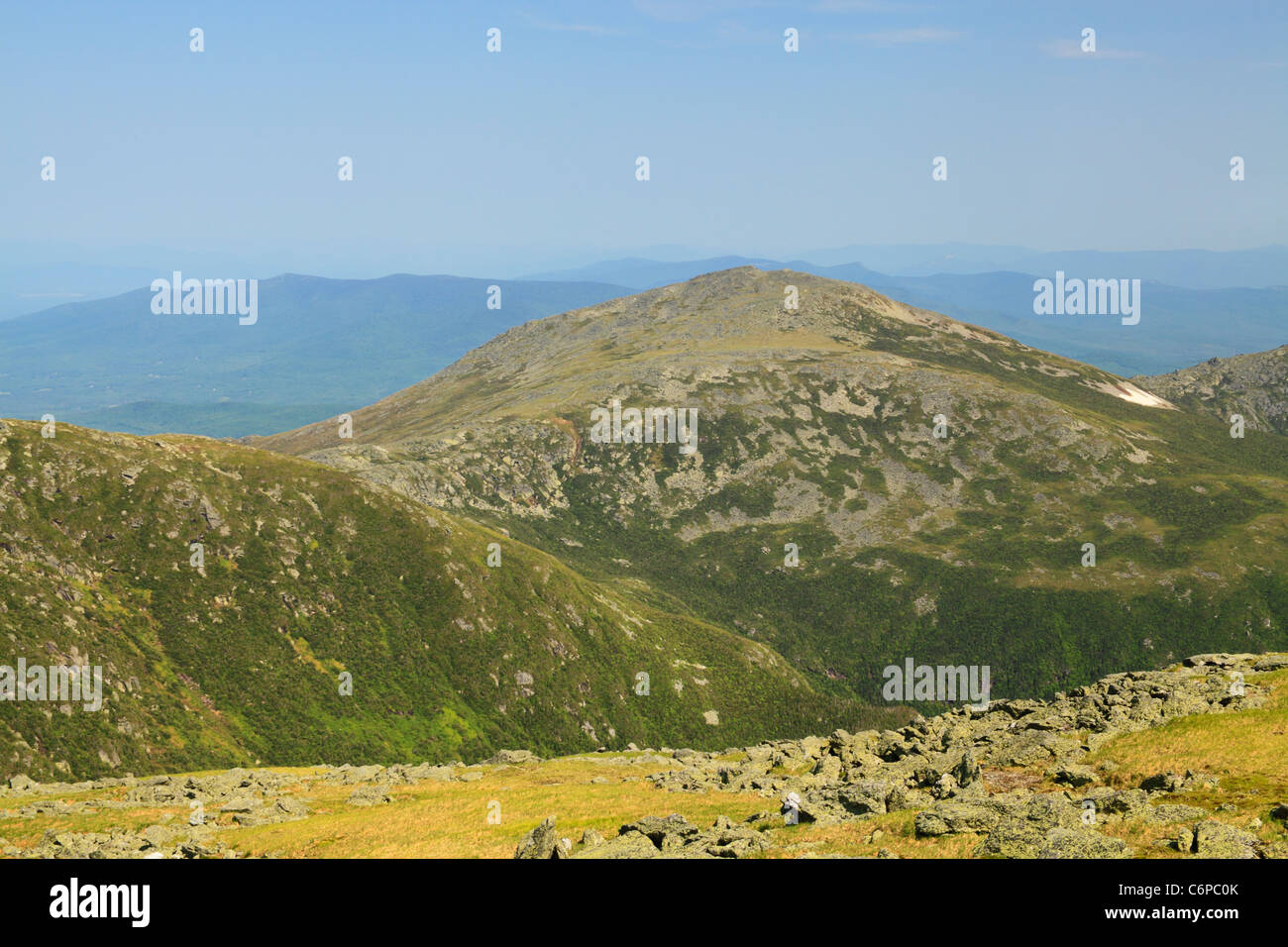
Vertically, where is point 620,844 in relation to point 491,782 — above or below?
above

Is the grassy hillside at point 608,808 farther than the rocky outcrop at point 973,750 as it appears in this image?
No

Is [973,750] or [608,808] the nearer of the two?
[973,750]

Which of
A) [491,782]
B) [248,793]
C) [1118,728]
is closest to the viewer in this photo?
[1118,728]

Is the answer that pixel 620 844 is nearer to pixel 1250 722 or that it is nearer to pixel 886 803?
pixel 886 803

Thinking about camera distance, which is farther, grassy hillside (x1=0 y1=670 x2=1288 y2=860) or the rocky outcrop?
the rocky outcrop

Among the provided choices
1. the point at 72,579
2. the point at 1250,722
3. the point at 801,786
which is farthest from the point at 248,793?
the point at 72,579

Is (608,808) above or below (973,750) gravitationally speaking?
below
